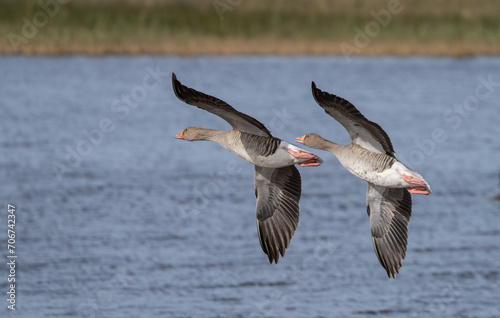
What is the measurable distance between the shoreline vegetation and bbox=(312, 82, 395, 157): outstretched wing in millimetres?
34685

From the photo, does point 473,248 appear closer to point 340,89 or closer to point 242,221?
point 242,221

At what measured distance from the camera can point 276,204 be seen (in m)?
11.1

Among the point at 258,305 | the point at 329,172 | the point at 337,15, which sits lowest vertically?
the point at 258,305

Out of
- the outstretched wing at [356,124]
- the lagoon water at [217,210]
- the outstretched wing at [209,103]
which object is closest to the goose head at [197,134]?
the outstretched wing at [209,103]

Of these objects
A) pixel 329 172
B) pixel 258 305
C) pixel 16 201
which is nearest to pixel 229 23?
pixel 329 172

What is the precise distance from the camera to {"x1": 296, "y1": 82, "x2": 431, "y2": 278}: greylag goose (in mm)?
9562

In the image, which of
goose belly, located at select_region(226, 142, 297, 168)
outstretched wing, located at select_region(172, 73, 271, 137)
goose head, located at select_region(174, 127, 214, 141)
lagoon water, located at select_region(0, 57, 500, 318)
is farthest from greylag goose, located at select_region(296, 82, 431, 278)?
lagoon water, located at select_region(0, 57, 500, 318)

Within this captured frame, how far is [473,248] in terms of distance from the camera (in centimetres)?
2005

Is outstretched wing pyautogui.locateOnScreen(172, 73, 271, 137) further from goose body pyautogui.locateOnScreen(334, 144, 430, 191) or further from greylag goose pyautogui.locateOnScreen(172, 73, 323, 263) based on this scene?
goose body pyautogui.locateOnScreen(334, 144, 430, 191)

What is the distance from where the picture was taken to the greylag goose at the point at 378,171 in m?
9.56

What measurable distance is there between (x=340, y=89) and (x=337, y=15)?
317 inches

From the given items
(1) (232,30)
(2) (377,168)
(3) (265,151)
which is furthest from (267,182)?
(1) (232,30)

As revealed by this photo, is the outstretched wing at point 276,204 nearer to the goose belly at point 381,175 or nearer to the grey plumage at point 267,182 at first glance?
the grey plumage at point 267,182

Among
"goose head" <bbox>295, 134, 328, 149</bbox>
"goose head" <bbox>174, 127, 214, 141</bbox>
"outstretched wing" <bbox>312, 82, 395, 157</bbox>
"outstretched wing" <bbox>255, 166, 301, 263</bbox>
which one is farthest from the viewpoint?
"outstretched wing" <bbox>255, 166, 301, 263</bbox>
